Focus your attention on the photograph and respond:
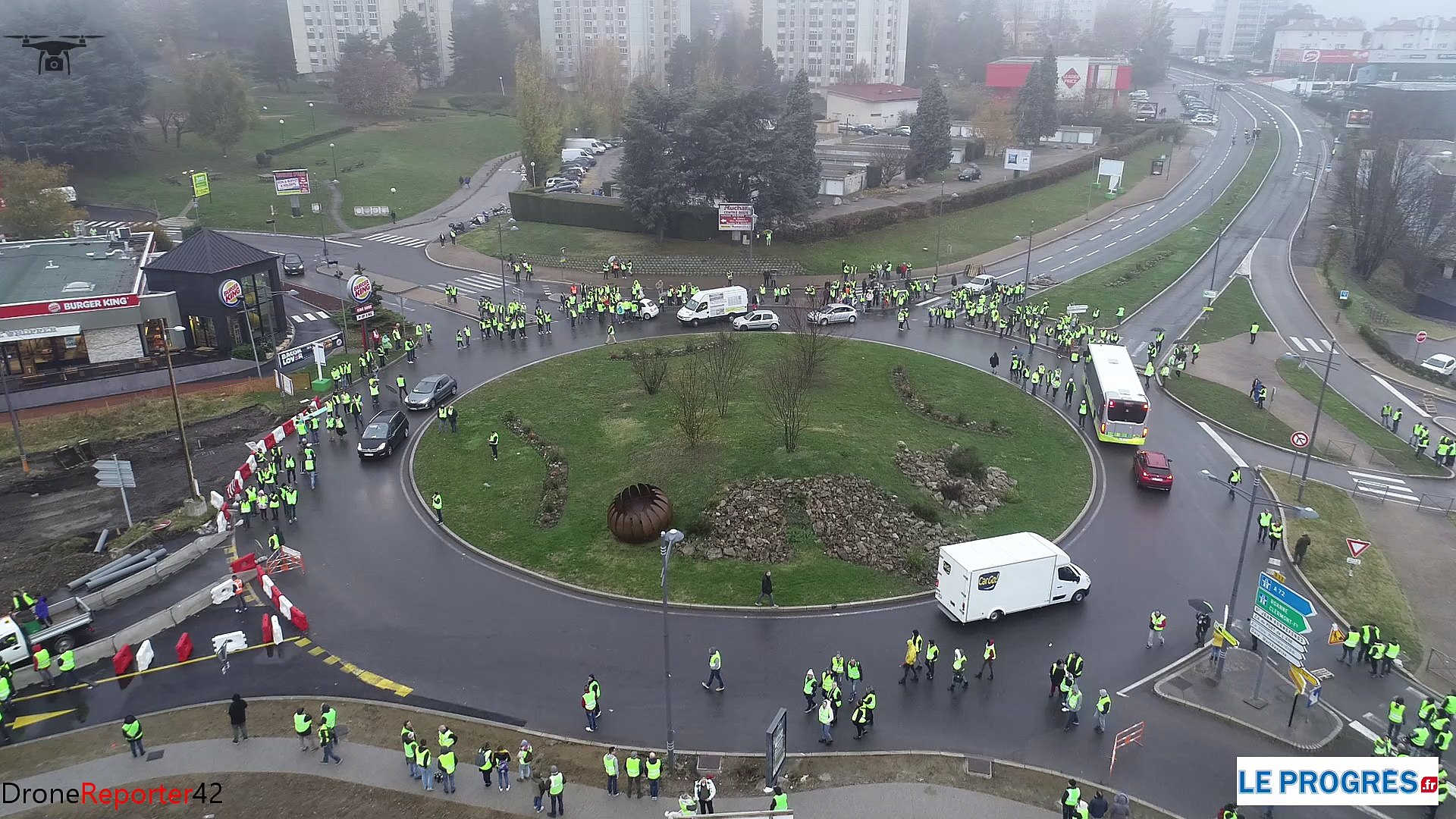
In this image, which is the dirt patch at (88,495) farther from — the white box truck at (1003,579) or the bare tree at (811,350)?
the white box truck at (1003,579)

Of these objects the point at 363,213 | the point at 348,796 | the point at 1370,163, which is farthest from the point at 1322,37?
the point at 348,796

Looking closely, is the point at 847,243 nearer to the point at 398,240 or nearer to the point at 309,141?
the point at 398,240

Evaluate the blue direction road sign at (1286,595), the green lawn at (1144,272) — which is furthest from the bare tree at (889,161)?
the blue direction road sign at (1286,595)

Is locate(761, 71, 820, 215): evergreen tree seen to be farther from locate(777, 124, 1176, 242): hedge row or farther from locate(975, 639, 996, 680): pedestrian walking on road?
locate(975, 639, 996, 680): pedestrian walking on road

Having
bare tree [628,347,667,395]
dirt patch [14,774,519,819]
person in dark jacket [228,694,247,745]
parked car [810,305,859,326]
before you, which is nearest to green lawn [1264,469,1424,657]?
parked car [810,305,859,326]

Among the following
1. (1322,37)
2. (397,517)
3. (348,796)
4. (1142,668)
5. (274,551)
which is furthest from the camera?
(1322,37)

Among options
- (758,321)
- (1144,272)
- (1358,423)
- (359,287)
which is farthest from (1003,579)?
(1144,272)

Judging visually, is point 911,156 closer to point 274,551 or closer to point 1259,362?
point 1259,362
